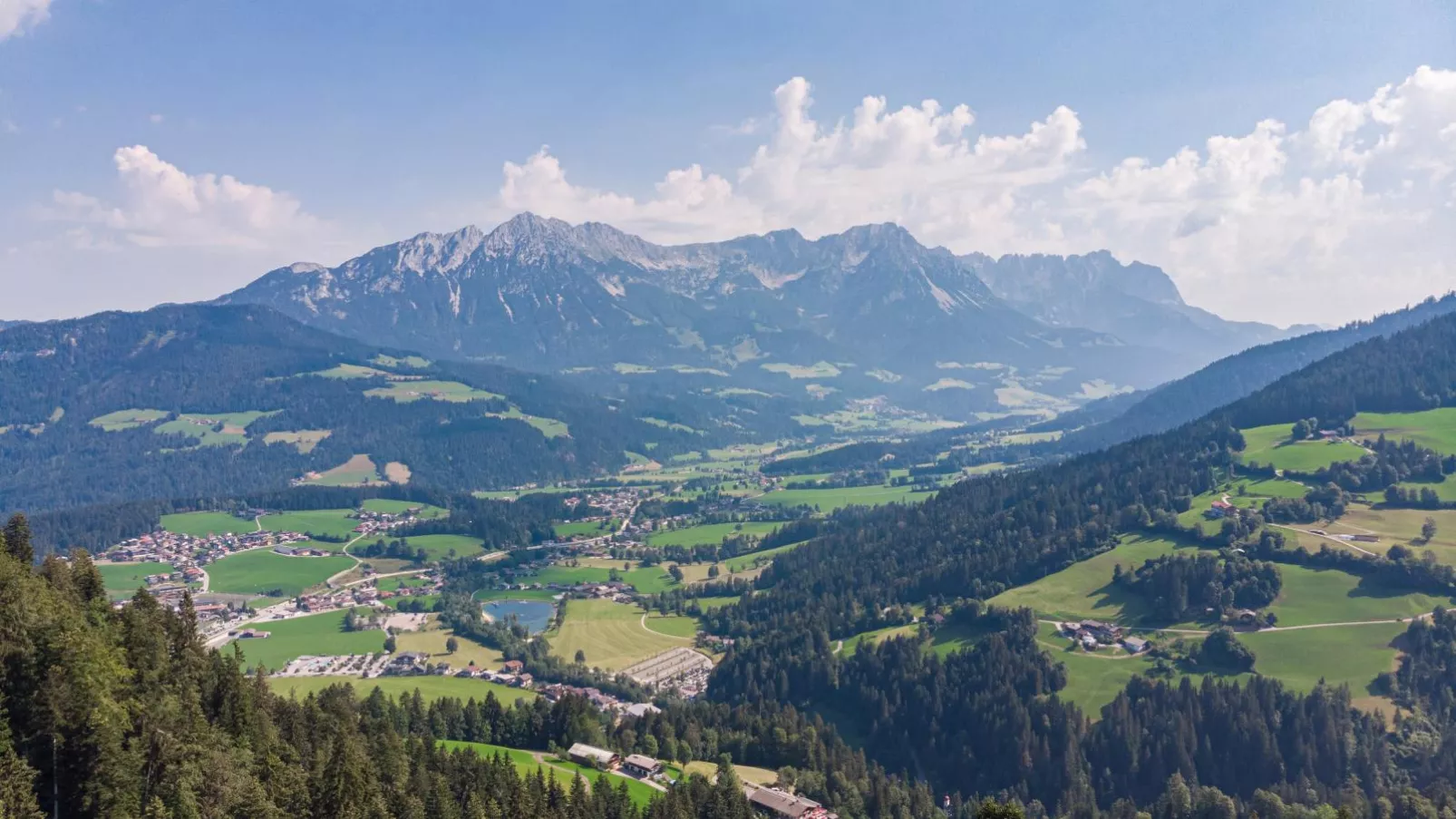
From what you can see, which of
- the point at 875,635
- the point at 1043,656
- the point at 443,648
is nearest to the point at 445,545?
the point at 443,648

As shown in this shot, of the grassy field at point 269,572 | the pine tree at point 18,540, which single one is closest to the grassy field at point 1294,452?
the pine tree at point 18,540

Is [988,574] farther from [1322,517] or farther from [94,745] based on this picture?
[94,745]

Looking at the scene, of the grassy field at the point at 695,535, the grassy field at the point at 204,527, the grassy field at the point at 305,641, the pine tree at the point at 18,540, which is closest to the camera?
the pine tree at the point at 18,540

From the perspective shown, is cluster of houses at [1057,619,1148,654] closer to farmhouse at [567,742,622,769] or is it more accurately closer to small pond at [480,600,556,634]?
farmhouse at [567,742,622,769]

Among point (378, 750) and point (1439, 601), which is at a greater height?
point (378, 750)

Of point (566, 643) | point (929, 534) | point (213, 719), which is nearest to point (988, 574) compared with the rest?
point (929, 534)

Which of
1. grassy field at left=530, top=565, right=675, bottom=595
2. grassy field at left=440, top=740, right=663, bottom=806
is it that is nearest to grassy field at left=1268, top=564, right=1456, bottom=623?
grassy field at left=440, top=740, right=663, bottom=806

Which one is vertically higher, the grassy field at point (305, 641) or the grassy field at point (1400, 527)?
the grassy field at point (1400, 527)

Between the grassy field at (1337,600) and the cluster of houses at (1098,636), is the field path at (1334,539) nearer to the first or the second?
the grassy field at (1337,600)
